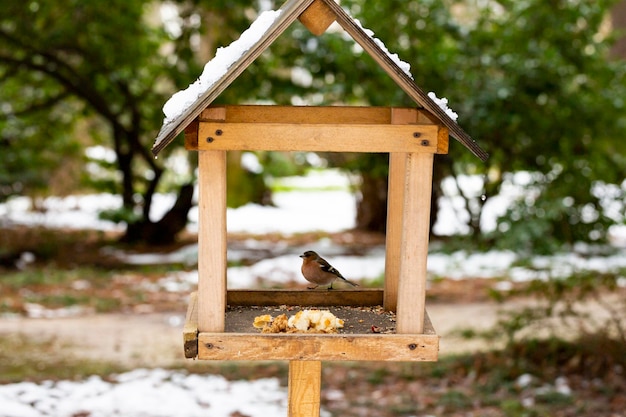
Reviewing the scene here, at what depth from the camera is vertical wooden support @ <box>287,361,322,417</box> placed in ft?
9.38

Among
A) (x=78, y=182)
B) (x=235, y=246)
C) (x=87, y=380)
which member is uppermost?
(x=78, y=182)

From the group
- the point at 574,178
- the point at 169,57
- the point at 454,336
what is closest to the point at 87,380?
the point at 454,336

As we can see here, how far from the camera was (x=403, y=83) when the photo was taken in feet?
7.81

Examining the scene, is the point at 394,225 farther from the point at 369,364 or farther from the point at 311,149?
the point at 369,364

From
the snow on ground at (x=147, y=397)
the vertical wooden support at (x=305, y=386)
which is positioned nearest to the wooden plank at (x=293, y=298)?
the vertical wooden support at (x=305, y=386)

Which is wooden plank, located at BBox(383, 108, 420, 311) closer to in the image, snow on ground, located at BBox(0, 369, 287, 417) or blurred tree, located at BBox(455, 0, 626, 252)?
snow on ground, located at BBox(0, 369, 287, 417)

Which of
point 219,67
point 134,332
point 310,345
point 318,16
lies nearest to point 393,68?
point 318,16

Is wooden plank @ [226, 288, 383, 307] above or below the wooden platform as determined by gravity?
above

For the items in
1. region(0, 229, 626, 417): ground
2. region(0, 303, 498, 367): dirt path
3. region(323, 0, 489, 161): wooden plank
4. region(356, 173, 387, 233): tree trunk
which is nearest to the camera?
region(323, 0, 489, 161): wooden plank

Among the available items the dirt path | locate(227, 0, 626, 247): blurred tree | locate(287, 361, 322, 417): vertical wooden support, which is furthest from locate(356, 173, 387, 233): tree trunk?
locate(287, 361, 322, 417): vertical wooden support

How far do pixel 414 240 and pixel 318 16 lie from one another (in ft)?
2.50

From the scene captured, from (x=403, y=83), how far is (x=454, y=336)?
5.27 meters

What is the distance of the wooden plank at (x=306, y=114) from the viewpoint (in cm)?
277

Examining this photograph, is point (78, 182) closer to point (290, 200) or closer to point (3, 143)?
point (3, 143)
